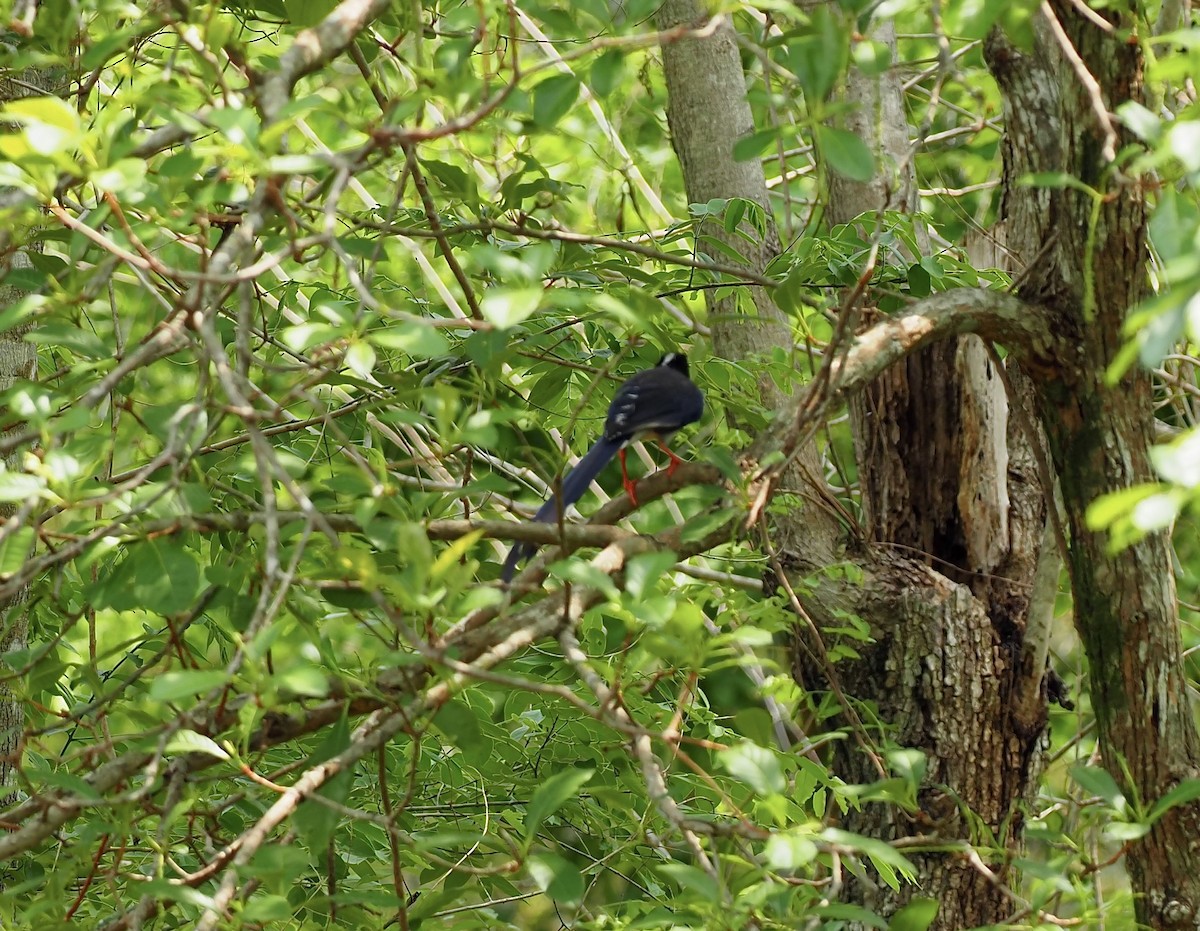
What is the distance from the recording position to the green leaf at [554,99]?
2.06m

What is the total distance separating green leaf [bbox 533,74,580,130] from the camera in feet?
6.75

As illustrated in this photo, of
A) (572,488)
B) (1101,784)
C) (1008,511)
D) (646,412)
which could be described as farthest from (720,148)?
(1101,784)

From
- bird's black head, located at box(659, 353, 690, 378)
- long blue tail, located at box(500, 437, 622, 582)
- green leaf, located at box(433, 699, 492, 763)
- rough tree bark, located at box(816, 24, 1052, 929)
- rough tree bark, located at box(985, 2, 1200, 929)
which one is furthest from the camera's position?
bird's black head, located at box(659, 353, 690, 378)

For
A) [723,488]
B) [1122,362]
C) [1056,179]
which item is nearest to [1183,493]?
[1122,362]

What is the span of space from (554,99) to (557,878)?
4.18 feet

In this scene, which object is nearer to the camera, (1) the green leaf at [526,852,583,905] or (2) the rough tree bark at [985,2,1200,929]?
(1) the green leaf at [526,852,583,905]

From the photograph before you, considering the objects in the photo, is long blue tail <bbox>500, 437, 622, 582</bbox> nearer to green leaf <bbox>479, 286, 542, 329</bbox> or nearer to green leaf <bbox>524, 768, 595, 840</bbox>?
green leaf <bbox>524, 768, 595, 840</bbox>

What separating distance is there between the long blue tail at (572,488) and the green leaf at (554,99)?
28.8 inches

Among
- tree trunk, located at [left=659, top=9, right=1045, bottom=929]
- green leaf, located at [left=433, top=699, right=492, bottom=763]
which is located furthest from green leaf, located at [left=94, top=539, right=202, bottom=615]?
tree trunk, located at [left=659, top=9, right=1045, bottom=929]

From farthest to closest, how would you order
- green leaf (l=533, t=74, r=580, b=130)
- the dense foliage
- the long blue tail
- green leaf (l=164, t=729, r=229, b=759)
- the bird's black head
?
the bird's black head, the long blue tail, green leaf (l=533, t=74, r=580, b=130), green leaf (l=164, t=729, r=229, b=759), the dense foliage

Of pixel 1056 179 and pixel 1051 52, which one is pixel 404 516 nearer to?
pixel 1056 179

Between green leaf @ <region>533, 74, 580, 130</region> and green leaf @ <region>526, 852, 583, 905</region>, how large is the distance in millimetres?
1206

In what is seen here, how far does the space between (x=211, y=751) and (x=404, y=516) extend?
1.48ft

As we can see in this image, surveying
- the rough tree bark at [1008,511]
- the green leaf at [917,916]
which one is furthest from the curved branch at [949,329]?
the green leaf at [917,916]
